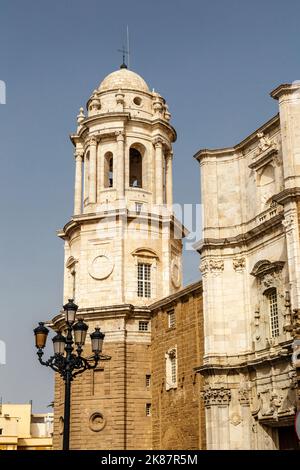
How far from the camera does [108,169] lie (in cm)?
4659

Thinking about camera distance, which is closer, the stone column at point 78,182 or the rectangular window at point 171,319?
the rectangular window at point 171,319

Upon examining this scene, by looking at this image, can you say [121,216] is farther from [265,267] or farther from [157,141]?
[265,267]

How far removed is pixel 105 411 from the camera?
40000mm

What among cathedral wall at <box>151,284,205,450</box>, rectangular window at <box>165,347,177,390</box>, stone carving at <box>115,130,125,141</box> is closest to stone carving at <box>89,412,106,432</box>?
cathedral wall at <box>151,284,205,450</box>

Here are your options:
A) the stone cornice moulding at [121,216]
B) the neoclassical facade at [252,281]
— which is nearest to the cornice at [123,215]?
the stone cornice moulding at [121,216]

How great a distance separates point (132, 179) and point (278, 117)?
17448mm

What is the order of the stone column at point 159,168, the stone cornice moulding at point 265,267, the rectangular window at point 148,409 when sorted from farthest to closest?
the stone column at point 159,168 < the rectangular window at point 148,409 < the stone cornice moulding at point 265,267

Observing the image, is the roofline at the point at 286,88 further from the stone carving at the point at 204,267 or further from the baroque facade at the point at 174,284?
the stone carving at the point at 204,267

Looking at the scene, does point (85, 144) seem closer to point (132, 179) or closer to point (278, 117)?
point (132, 179)

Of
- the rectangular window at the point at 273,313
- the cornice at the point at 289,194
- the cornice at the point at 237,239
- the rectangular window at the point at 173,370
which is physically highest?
the cornice at the point at 289,194

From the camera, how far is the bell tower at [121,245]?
40.2 metres

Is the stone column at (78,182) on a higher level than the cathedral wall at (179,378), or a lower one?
higher

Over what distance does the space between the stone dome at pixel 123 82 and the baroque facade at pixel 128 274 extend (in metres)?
0.09
